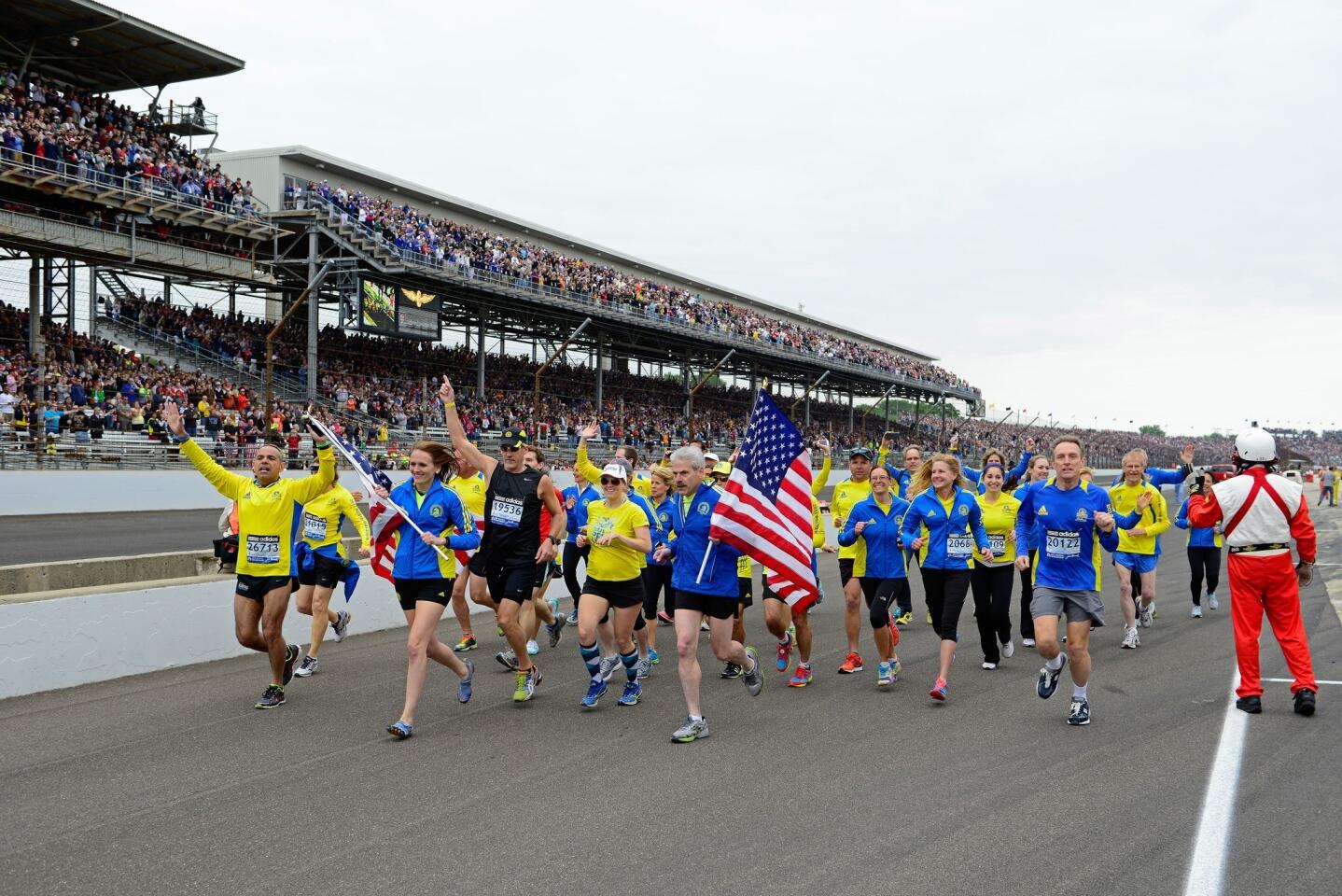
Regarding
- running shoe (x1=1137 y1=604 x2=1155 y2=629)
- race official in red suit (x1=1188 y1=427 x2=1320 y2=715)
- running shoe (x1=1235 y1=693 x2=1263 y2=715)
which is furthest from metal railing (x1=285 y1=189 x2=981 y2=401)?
running shoe (x1=1235 y1=693 x2=1263 y2=715)

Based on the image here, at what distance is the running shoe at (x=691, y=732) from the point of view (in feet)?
21.1

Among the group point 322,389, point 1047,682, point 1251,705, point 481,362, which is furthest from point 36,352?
point 1251,705

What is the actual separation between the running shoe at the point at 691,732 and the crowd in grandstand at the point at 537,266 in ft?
94.3

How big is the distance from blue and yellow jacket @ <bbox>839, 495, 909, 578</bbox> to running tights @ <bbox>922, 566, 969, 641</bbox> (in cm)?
26

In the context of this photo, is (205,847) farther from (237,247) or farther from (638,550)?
(237,247)

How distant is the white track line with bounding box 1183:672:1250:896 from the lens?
13.7 ft

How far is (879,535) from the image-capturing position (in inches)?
332

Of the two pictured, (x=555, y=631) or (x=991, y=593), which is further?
(x=555, y=631)

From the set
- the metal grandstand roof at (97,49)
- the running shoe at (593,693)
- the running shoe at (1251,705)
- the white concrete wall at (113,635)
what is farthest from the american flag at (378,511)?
the metal grandstand roof at (97,49)

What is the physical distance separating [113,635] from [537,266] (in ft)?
106

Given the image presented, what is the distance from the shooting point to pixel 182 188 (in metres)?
29.6

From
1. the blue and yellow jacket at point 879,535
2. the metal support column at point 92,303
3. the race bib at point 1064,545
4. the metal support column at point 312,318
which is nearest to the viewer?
the race bib at point 1064,545

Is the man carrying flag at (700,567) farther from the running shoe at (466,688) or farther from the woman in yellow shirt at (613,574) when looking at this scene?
the running shoe at (466,688)

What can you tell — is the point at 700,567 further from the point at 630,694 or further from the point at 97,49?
the point at 97,49
